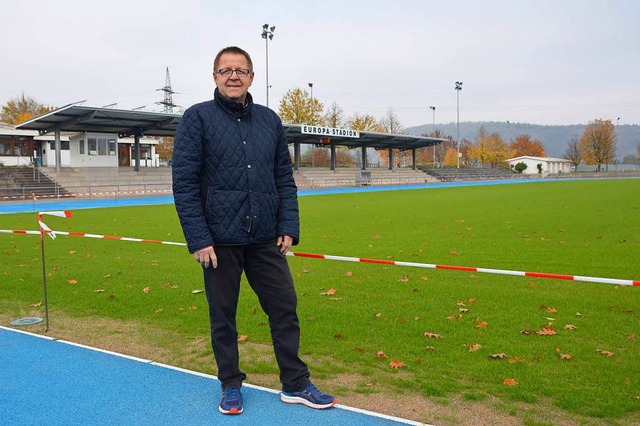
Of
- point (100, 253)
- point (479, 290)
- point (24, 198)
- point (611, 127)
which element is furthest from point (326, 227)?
point (611, 127)

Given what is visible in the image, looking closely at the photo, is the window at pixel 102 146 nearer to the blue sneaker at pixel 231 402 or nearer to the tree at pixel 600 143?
the blue sneaker at pixel 231 402

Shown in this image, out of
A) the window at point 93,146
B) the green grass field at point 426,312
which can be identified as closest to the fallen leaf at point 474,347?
the green grass field at point 426,312

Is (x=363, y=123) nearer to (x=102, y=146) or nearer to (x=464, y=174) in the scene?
(x=464, y=174)

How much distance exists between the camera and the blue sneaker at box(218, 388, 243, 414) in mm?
3775

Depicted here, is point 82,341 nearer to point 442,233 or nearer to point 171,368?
point 171,368

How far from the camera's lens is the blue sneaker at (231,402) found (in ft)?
12.4

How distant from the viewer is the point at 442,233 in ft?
46.7

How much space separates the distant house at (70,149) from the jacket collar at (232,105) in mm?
42690

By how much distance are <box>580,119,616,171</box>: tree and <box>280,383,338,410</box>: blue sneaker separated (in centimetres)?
11718

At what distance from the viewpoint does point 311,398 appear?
390 cm

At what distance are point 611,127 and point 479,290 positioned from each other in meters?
116

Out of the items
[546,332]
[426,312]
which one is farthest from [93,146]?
[546,332]

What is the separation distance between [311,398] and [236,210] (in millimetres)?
1416

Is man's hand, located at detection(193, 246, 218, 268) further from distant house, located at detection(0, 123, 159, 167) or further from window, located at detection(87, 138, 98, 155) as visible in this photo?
window, located at detection(87, 138, 98, 155)
